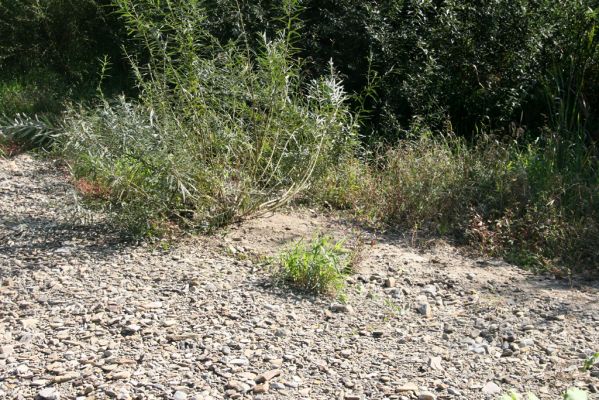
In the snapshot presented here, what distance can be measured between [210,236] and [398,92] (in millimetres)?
3480

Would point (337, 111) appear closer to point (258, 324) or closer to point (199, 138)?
point (199, 138)

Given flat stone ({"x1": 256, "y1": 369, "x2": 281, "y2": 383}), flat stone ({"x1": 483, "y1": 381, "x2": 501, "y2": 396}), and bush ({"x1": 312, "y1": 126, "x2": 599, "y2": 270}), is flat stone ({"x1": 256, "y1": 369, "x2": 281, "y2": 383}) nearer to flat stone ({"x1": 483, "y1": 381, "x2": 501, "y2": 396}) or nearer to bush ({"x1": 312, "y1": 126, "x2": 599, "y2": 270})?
flat stone ({"x1": 483, "y1": 381, "x2": 501, "y2": 396})

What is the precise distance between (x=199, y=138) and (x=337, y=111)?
1.08 metres

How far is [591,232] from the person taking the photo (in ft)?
18.8

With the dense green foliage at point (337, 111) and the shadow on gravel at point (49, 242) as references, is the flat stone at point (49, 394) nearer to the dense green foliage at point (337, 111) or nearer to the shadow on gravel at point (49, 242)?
the shadow on gravel at point (49, 242)

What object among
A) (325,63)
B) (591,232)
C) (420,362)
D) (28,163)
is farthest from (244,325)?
(325,63)

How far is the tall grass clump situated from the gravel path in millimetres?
285

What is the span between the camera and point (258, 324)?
14.2 ft

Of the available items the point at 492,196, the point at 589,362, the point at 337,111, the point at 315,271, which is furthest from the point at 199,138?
the point at 589,362

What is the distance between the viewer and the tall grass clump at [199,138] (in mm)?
5336

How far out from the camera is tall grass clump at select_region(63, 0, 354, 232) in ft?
17.5

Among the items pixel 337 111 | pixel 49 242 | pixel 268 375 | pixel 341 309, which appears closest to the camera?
pixel 268 375

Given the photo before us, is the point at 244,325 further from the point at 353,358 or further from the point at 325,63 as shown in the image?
the point at 325,63

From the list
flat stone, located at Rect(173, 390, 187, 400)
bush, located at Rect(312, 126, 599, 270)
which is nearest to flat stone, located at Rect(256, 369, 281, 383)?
flat stone, located at Rect(173, 390, 187, 400)
